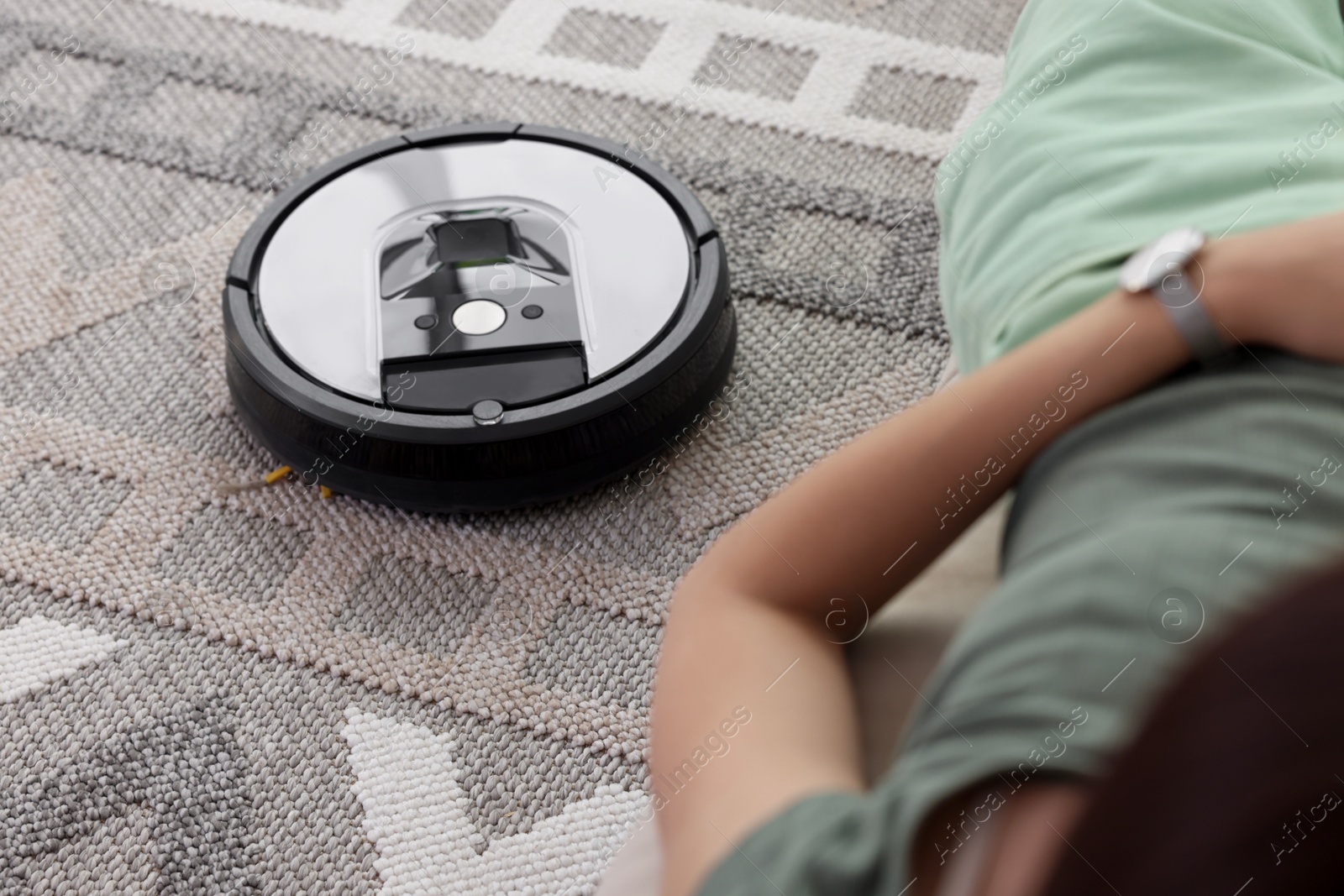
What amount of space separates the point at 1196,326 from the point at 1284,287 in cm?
4

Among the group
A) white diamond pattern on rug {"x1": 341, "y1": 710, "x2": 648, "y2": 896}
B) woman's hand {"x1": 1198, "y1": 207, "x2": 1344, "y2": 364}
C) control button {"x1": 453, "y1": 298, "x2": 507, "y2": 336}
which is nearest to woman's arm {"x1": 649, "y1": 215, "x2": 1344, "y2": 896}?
woman's hand {"x1": 1198, "y1": 207, "x2": 1344, "y2": 364}

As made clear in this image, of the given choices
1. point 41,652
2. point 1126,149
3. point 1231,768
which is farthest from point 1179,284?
Result: point 41,652

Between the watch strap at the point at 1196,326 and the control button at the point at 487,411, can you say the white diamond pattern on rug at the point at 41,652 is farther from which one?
the watch strap at the point at 1196,326

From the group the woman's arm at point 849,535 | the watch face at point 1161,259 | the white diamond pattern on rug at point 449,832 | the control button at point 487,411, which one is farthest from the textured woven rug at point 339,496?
the watch face at point 1161,259

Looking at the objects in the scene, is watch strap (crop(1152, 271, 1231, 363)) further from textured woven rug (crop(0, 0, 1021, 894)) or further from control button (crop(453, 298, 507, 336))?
control button (crop(453, 298, 507, 336))

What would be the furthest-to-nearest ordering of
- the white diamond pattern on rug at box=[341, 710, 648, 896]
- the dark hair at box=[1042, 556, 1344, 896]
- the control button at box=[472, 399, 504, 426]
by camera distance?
the control button at box=[472, 399, 504, 426]
the white diamond pattern on rug at box=[341, 710, 648, 896]
the dark hair at box=[1042, 556, 1344, 896]

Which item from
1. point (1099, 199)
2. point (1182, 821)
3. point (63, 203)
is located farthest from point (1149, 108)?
point (63, 203)

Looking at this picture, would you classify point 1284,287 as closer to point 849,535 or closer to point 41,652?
point 849,535

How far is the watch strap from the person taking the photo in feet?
1.63

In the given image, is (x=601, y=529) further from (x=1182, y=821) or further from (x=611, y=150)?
(x=1182, y=821)

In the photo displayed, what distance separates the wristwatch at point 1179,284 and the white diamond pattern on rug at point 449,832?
0.53 meters

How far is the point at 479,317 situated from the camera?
104 centimetres

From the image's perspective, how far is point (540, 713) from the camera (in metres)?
0.89

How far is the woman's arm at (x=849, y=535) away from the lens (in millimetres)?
478
